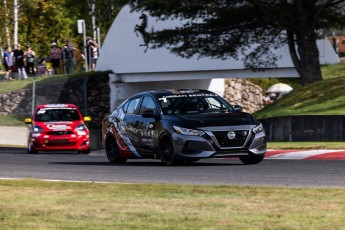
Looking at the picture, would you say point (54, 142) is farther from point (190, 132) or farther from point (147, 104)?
point (190, 132)

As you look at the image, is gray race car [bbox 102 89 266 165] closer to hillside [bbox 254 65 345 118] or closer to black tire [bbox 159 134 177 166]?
black tire [bbox 159 134 177 166]

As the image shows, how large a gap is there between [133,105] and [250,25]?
16.0 m

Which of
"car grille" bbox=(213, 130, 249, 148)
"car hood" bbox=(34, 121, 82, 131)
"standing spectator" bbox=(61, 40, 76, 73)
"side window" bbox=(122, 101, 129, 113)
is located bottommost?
"car hood" bbox=(34, 121, 82, 131)

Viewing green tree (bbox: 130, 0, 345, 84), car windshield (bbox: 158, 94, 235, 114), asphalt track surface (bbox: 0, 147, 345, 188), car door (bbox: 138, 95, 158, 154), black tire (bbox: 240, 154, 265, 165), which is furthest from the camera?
green tree (bbox: 130, 0, 345, 84)

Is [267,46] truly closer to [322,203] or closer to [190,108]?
[190,108]

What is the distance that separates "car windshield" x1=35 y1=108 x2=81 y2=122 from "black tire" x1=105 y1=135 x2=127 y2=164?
8242 mm

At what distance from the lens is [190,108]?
61.6 feet

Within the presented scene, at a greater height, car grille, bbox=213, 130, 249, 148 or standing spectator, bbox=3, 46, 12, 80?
standing spectator, bbox=3, 46, 12, 80

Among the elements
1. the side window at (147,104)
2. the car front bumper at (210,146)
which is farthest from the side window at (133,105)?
the car front bumper at (210,146)

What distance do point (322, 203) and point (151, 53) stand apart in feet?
120

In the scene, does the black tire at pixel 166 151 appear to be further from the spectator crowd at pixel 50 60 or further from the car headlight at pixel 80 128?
the spectator crowd at pixel 50 60

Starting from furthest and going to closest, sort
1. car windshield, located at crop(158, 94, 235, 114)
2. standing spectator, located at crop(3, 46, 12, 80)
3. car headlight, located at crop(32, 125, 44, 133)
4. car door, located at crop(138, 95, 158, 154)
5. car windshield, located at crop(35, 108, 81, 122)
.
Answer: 1. standing spectator, located at crop(3, 46, 12, 80)
2. car windshield, located at crop(35, 108, 81, 122)
3. car headlight, located at crop(32, 125, 44, 133)
4. car door, located at crop(138, 95, 158, 154)
5. car windshield, located at crop(158, 94, 235, 114)

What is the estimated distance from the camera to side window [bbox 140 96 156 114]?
757 inches

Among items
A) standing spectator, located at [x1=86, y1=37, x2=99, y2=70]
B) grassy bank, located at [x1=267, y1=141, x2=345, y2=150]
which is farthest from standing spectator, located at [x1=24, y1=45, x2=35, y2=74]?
grassy bank, located at [x1=267, y1=141, x2=345, y2=150]
